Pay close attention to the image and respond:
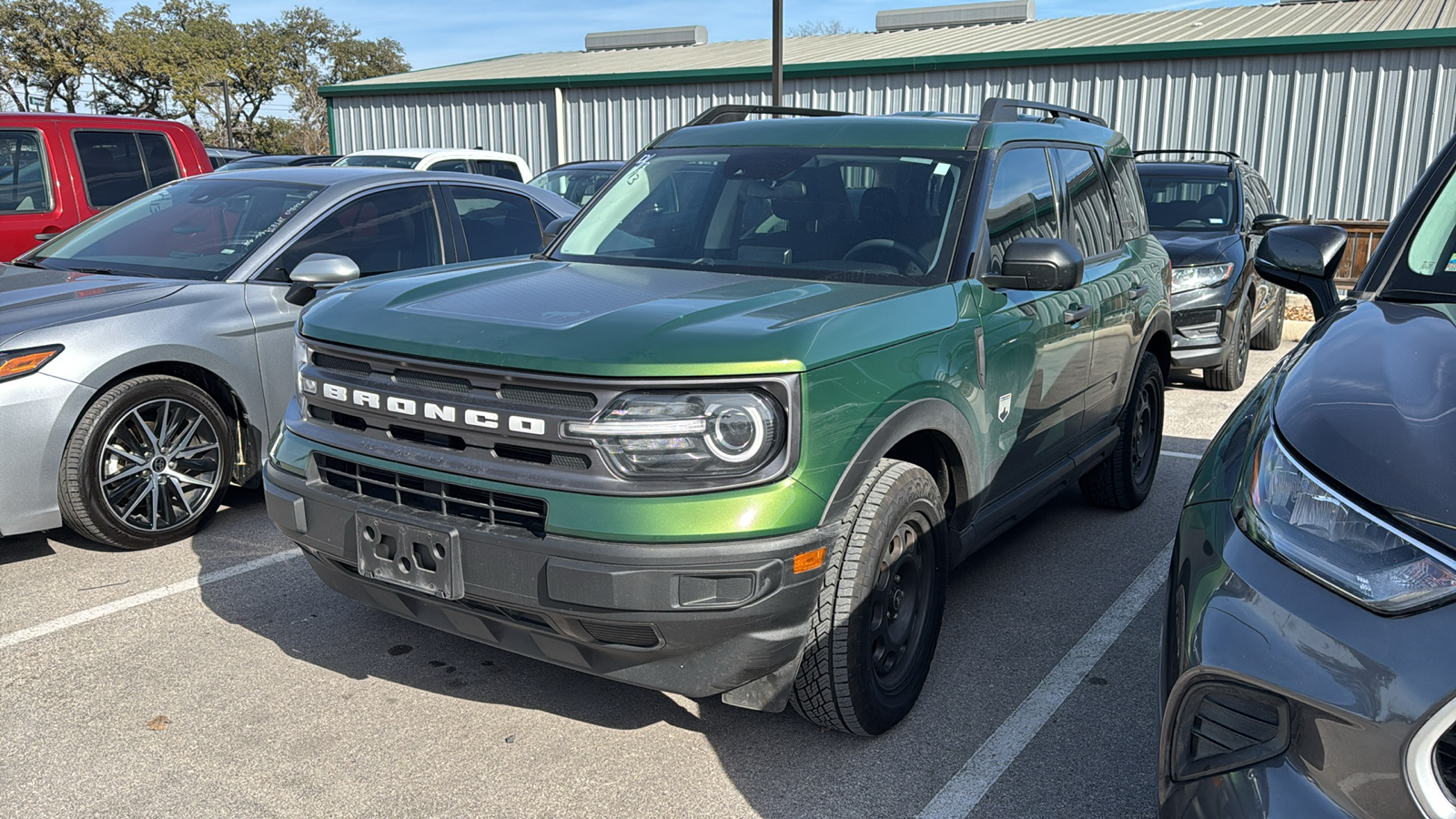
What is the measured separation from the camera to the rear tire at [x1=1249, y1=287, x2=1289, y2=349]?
1088cm

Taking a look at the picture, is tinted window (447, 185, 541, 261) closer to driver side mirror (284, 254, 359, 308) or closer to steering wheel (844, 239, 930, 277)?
driver side mirror (284, 254, 359, 308)

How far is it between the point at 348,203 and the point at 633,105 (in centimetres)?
1640

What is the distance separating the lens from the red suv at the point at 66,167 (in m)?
7.34

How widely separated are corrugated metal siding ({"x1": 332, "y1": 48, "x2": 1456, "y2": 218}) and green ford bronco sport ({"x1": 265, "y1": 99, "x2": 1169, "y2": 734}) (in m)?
13.7

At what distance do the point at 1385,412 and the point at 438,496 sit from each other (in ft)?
7.07

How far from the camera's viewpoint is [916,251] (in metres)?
3.67

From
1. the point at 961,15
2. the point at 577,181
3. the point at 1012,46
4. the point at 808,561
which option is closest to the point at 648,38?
the point at 961,15

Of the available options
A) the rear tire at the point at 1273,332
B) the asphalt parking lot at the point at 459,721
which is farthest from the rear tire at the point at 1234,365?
the asphalt parking lot at the point at 459,721

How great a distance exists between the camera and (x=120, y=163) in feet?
25.9

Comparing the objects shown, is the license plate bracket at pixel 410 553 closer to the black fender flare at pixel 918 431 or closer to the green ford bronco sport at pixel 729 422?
the green ford bronco sport at pixel 729 422

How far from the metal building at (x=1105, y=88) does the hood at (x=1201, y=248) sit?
26.7ft

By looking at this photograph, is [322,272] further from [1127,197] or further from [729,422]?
[1127,197]

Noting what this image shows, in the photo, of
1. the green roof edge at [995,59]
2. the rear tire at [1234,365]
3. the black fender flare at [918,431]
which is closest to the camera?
the black fender flare at [918,431]

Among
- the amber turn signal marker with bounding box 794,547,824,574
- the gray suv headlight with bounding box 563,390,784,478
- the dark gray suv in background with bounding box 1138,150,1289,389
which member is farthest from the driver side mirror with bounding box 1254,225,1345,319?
the dark gray suv in background with bounding box 1138,150,1289,389
